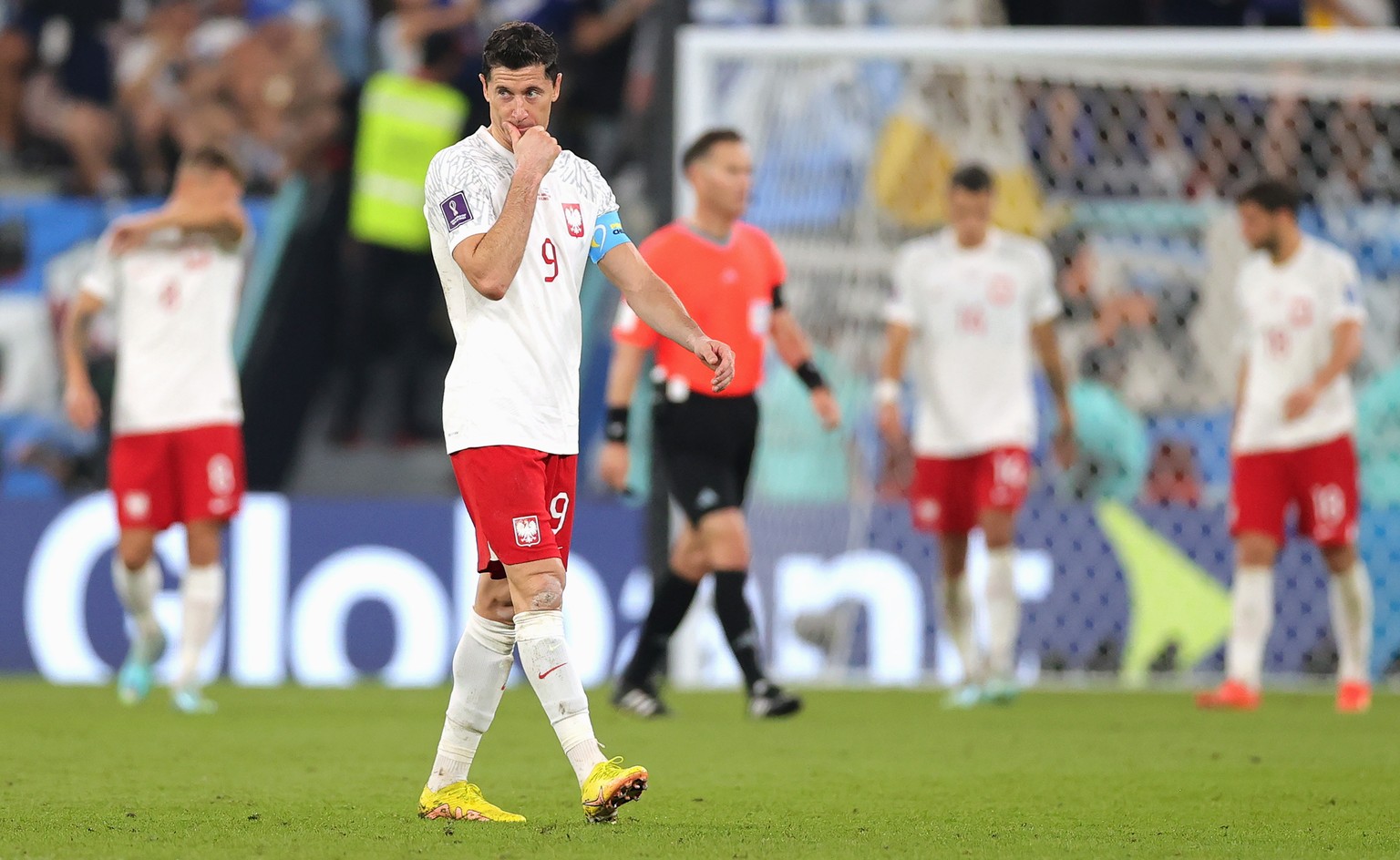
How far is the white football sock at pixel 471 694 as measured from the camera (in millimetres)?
4531

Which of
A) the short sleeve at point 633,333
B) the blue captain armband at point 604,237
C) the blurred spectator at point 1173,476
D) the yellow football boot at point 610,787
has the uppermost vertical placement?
the blue captain armband at point 604,237

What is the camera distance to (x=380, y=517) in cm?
1000

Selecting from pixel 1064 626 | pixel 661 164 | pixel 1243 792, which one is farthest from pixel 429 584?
pixel 1243 792

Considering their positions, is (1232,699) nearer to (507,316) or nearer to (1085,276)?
(1085,276)

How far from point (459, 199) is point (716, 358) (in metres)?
0.67

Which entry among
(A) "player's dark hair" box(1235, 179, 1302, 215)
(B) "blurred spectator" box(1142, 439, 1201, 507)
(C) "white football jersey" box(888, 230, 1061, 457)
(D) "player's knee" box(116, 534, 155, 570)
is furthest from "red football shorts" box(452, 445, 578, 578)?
(B) "blurred spectator" box(1142, 439, 1201, 507)

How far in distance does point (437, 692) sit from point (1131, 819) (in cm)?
511

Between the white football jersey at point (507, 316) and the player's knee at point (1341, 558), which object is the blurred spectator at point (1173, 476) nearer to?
the player's knee at point (1341, 558)

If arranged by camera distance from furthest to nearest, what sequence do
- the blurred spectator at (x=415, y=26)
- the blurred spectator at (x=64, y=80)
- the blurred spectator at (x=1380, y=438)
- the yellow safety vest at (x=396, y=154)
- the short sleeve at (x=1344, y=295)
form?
the blurred spectator at (x=64, y=80)
the blurred spectator at (x=415, y=26)
the yellow safety vest at (x=396, y=154)
the blurred spectator at (x=1380, y=438)
the short sleeve at (x=1344, y=295)

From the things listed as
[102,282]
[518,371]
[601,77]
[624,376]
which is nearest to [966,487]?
[624,376]

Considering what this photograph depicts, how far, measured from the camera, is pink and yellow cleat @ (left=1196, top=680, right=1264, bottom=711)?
27.3 feet

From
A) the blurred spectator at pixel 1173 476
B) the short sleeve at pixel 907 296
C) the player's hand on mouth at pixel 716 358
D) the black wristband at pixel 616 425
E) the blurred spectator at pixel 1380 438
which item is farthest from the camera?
the blurred spectator at pixel 1173 476

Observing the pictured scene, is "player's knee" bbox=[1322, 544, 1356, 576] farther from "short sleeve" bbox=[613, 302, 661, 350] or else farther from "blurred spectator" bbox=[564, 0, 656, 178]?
"blurred spectator" bbox=[564, 0, 656, 178]

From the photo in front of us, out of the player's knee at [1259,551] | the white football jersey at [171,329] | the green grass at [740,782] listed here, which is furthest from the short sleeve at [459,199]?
the player's knee at [1259,551]
